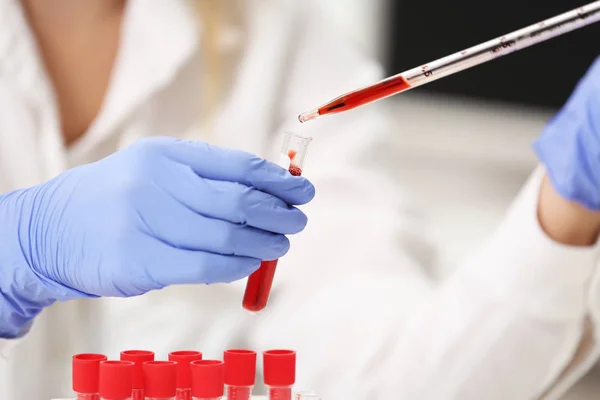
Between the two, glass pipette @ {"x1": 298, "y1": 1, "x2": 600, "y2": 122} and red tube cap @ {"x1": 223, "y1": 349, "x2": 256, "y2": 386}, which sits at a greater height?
glass pipette @ {"x1": 298, "y1": 1, "x2": 600, "y2": 122}

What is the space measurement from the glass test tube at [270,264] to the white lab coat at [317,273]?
0.94ft

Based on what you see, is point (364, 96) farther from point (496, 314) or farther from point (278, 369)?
point (496, 314)

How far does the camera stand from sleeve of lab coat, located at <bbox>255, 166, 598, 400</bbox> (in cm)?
98

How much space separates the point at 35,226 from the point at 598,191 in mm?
712

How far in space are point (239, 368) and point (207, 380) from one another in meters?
0.04

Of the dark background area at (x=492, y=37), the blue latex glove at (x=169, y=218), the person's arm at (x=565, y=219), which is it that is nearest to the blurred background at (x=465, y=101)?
the dark background area at (x=492, y=37)

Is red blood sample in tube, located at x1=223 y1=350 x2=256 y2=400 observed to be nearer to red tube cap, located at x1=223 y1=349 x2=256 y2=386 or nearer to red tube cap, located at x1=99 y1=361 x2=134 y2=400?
red tube cap, located at x1=223 y1=349 x2=256 y2=386

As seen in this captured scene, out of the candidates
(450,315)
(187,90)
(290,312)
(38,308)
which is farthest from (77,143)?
(450,315)

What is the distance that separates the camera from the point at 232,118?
1.23 m

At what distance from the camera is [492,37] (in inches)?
83.1

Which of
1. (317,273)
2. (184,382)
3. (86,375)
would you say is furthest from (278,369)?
(317,273)

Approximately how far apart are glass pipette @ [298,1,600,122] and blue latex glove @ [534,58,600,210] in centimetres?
14

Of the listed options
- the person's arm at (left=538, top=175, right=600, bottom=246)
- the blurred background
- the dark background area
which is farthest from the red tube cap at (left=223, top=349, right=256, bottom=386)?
the dark background area

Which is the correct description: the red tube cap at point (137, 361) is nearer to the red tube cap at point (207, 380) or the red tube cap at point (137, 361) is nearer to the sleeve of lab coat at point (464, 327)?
the red tube cap at point (207, 380)
